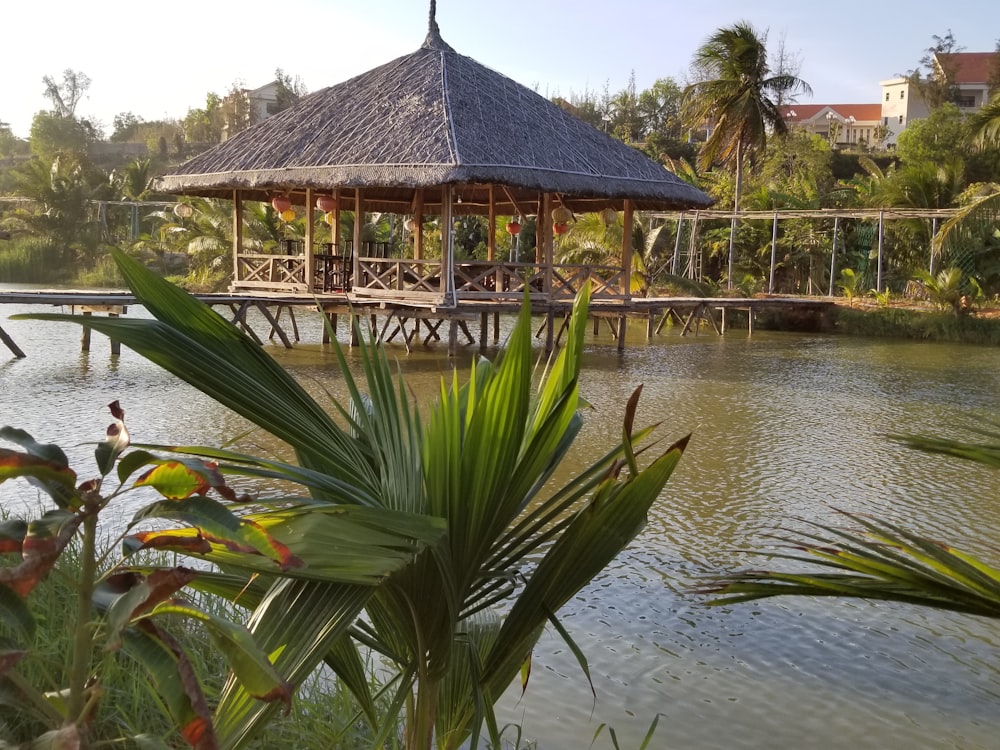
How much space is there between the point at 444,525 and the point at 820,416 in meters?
8.32

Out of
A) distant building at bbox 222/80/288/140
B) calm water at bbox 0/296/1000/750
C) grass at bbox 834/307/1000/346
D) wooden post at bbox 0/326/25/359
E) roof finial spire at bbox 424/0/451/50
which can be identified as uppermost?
distant building at bbox 222/80/288/140

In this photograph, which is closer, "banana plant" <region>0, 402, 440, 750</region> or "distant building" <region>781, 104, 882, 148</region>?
"banana plant" <region>0, 402, 440, 750</region>

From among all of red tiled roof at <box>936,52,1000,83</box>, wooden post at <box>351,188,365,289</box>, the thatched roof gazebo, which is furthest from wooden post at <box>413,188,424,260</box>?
red tiled roof at <box>936,52,1000,83</box>

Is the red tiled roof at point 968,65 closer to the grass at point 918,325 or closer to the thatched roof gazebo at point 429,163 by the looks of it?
the grass at point 918,325

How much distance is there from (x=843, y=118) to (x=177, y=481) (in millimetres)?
49728

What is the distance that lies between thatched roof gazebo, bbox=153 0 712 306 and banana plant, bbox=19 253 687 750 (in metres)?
9.23

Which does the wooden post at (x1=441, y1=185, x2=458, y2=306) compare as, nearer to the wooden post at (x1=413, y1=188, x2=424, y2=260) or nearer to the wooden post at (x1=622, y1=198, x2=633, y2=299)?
the wooden post at (x1=413, y1=188, x2=424, y2=260)

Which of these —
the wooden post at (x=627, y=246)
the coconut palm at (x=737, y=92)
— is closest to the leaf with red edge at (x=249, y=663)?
the wooden post at (x=627, y=246)

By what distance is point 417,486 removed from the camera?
4.51 ft

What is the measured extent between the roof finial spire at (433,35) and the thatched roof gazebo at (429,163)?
0.06ft

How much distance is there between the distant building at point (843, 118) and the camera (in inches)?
1731

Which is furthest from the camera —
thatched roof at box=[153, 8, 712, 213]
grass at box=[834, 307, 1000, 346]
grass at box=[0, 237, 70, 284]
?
grass at box=[0, 237, 70, 284]

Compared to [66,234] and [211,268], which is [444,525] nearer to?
[211,268]

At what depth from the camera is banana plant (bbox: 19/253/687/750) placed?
1.15 m
